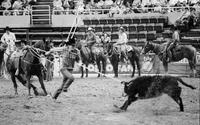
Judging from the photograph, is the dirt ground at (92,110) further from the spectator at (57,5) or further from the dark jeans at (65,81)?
the spectator at (57,5)

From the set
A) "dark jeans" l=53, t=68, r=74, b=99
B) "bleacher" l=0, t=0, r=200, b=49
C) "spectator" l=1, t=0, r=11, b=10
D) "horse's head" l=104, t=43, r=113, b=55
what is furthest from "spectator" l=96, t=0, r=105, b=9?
"dark jeans" l=53, t=68, r=74, b=99

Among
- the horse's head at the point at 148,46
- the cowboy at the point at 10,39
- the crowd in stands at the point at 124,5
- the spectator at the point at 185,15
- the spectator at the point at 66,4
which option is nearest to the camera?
the horse's head at the point at 148,46

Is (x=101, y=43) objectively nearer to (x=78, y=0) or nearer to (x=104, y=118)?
(x=78, y=0)

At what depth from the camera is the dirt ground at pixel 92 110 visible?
8.94 meters

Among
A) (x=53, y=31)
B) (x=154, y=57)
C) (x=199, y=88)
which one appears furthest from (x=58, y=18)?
(x=199, y=88)

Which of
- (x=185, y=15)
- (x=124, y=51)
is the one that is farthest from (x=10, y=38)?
(x=185, y=15)

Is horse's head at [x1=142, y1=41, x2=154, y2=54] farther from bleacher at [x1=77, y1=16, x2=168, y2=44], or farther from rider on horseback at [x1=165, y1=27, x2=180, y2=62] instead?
Result: bleacher at [x1=77, y1=16, x2=168, y2=44]

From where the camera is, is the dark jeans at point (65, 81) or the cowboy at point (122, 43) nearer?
the dark jeans at point (65, 81)

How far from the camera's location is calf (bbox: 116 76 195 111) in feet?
32.5

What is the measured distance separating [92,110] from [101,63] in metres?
13.1

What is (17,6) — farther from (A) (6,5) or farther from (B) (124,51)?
(B) (124,51)

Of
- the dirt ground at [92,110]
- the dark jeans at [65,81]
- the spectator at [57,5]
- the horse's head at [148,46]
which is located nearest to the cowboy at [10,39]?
the dirt ground at [92,110]

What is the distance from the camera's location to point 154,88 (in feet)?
32.6

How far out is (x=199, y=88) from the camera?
14836mm
